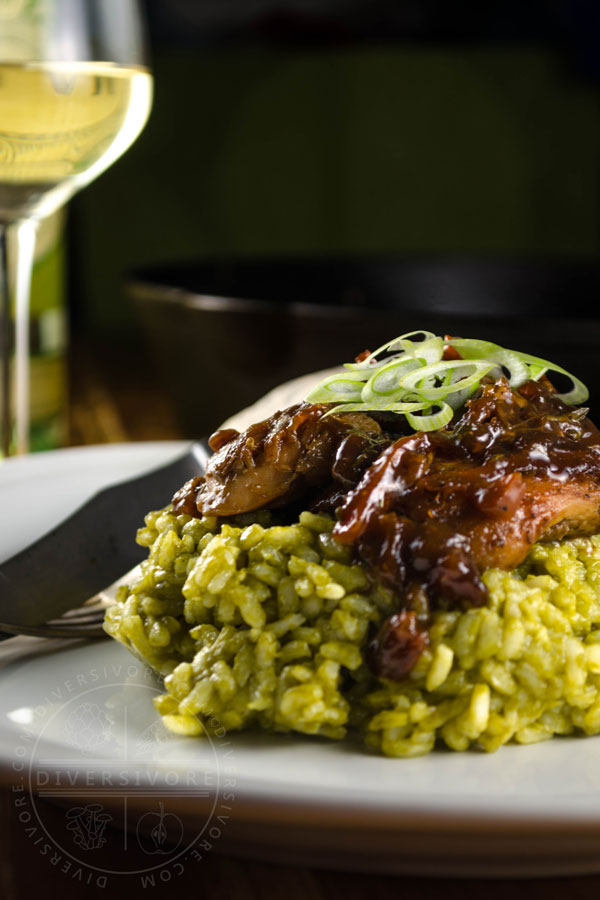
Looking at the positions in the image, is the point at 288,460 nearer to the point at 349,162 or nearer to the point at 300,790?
the point at 300,790

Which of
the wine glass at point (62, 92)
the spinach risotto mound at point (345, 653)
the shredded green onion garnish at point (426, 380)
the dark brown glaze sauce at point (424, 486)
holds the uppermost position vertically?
the wine glass at point (62, 92)

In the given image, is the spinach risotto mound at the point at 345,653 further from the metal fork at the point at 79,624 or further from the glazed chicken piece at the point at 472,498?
the metal fork at the point at 79,624

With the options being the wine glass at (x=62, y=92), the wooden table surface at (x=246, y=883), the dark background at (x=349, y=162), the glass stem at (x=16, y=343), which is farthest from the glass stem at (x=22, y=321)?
the dark background at (x=349, y=162)

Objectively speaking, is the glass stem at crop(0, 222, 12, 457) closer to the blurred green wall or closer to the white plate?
the white plate

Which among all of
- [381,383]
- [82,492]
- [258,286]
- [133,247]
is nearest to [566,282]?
[258,286]

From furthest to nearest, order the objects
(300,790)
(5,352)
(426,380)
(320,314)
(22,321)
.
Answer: (22,321)
(5,352)
(320,314)
(426,380)
(300,790)

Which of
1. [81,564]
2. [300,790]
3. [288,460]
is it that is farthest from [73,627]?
[300,790]

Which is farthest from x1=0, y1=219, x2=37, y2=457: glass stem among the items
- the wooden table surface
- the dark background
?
the dark background
